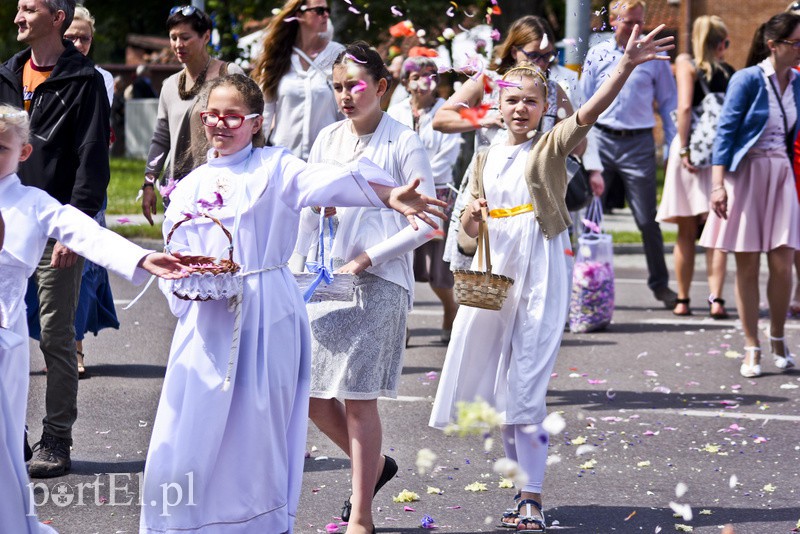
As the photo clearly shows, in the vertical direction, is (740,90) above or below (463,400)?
above

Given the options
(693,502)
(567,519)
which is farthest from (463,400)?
(693,502)

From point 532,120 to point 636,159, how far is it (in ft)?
17.7

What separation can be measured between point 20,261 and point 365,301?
135 cm

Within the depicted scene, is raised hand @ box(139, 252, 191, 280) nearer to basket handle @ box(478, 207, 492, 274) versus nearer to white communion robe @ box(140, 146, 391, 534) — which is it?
white communion robe @ box(140, 146, 391, 534)

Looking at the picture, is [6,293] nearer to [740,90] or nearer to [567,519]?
[567,519]

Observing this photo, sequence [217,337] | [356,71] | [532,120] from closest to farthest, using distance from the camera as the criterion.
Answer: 1. [217,337]
2. [356,71]
3. [532,120]

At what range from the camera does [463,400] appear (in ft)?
18.0

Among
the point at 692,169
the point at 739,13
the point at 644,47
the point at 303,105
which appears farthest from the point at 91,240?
the point at 739,13

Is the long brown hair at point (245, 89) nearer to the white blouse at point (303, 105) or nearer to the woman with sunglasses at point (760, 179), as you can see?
the white blouse at point (303, 105)

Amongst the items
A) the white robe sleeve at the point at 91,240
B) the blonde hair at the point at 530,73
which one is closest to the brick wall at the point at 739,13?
the blonde hair at the point at 530,73

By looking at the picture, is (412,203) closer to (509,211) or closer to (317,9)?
(509,211)

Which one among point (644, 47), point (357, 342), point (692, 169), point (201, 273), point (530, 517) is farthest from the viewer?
point (692, 169)

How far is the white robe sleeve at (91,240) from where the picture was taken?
4.22 metres

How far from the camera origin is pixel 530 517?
529cm
